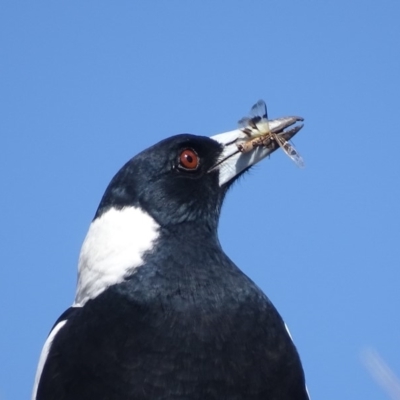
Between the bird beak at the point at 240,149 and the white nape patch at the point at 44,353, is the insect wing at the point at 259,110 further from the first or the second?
the white nape patch at the point at 44,353

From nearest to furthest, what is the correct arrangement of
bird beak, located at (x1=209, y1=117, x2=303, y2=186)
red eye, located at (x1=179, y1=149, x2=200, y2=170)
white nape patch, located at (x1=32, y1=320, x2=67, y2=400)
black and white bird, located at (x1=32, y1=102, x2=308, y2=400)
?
1. black and white bird, located at (x1=32, y1=102, x2=308, y2=400)
2. white nape patch, located at (x1=32, y1=320, x2=67, y2=400)
3. red eye, located at (x1=179, y1=149, x2=200, y2=170)
4. bird beak, located at (x1=209, y1=117, x2=303, y2=186)

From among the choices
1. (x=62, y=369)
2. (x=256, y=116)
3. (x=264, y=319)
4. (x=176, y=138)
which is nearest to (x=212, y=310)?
(x=264, y=319)

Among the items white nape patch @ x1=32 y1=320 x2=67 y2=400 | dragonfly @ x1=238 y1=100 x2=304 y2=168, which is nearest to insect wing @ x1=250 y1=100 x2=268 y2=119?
dragonfly @ x1=238 y1=100 x2=304 y2=168

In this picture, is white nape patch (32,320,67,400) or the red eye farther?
the red eye

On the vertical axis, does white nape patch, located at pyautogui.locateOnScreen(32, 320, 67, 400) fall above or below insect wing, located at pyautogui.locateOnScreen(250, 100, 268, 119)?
below

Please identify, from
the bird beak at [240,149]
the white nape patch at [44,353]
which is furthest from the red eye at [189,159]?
the white nape patch at [44,353]

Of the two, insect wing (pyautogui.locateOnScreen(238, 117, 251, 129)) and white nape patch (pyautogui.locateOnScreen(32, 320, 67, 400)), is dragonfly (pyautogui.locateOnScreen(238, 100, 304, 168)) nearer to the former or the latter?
insect wing (pyautogui.locateOnScreen(238, 117, 251, 129))

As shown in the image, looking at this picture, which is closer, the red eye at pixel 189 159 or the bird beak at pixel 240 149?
the red eye at pixel 189 159

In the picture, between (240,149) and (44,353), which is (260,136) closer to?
(240,149)
